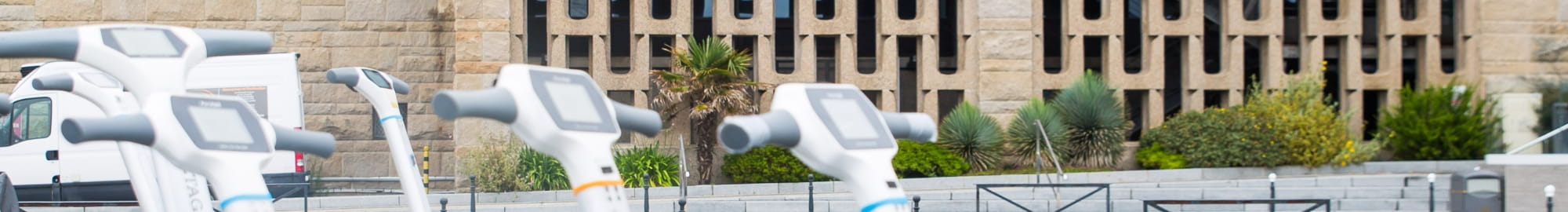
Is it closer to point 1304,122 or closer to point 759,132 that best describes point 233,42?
point 759,132

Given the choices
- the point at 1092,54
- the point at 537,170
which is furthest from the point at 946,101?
the point at 537,170

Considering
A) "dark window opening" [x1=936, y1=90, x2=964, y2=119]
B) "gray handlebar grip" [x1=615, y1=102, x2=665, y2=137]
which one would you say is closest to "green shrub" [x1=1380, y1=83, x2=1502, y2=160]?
"dark window opening" [x1=936, y1=90, x2=964, y2=119]

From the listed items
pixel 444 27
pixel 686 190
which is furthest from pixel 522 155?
pixel 444 27

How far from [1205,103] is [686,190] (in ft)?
31.7

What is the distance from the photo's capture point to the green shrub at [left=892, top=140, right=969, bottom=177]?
69.1 feet

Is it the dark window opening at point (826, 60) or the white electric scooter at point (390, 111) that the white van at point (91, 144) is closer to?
the white electric scooter at point (390, 111)

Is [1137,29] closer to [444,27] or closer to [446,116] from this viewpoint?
[444,27]

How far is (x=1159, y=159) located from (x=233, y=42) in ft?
55.5

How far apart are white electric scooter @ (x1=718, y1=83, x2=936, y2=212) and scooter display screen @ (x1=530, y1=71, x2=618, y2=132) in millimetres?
385

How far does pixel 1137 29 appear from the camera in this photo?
2795 cm

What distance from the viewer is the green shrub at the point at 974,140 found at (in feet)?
71.4

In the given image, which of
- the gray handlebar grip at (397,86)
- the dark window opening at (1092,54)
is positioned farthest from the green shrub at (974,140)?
the gray handlebar grip at (397,86)

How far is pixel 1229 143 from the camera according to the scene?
21516 millimetres

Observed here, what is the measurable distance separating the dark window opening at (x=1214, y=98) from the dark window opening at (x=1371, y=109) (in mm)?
2034
